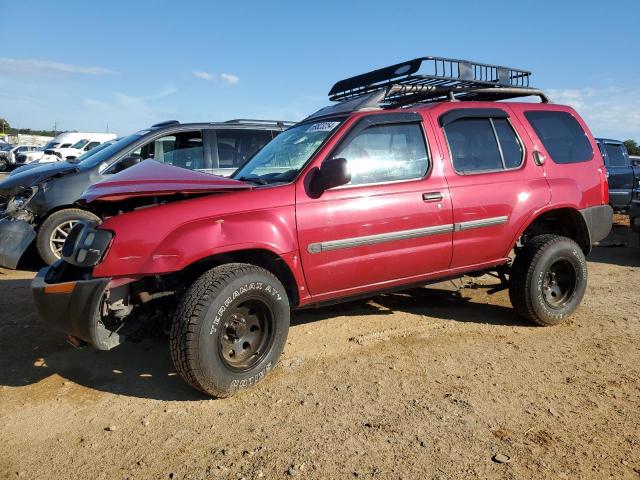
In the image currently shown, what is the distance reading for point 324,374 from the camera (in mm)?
3594

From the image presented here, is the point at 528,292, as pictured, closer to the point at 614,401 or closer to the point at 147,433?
the point at 614,401

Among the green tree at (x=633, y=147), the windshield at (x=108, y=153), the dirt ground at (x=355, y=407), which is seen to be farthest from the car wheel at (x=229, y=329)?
the green tree at (x=633, y=147)

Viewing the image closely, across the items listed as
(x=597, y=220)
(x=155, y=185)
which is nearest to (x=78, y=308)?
(x=155, y=185)

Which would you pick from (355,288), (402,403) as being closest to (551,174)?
(355,288)

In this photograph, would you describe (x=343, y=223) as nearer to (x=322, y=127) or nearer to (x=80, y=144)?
(x=322, y=127)

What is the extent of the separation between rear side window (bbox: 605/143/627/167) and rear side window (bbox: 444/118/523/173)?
869cm

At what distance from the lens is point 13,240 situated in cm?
545

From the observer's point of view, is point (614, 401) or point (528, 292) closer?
point (614, 401)

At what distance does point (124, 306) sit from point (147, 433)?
0.79 metres

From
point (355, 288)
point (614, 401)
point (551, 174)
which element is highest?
point (551, 174)

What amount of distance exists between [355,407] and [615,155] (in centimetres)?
1142

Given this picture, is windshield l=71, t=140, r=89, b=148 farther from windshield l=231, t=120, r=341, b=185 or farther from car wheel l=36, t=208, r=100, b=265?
windshield l=231, t=120, r=341, b=185

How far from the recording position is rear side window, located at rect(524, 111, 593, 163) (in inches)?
184

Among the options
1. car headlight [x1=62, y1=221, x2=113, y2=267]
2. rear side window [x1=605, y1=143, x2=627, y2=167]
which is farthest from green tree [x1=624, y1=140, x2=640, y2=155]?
car headlight [x1=62, y1=221, x2=113, y2=267]
